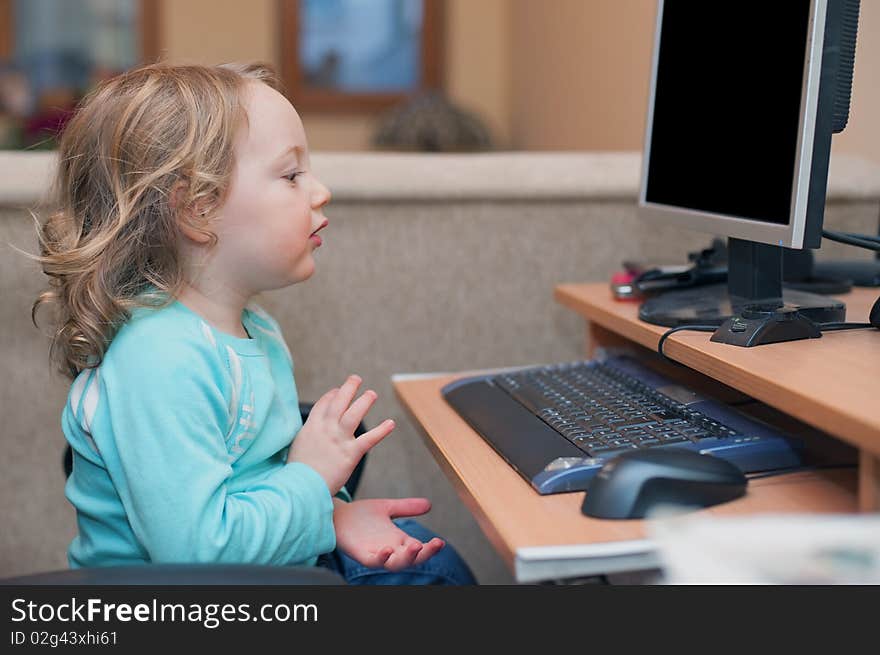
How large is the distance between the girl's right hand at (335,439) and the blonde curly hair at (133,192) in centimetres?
19

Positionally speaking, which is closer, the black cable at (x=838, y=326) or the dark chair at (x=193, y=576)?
the dark chair at (x=193, y=576)

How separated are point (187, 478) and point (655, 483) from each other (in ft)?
1.27

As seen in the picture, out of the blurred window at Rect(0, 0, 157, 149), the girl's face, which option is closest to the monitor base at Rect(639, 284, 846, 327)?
the girl's face

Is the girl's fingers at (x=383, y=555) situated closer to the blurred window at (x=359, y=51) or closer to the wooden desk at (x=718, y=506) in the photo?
the wooden desk at (x=718, y=506)

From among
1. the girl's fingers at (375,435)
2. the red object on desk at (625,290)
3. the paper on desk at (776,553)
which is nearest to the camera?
the paper on desk at (776,553)

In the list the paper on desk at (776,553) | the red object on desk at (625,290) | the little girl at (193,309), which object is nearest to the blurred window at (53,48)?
the red object on desk at (625,290)

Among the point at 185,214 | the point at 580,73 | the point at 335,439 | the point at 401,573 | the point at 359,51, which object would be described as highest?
the point at 359,51

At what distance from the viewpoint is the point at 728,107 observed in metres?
1.12

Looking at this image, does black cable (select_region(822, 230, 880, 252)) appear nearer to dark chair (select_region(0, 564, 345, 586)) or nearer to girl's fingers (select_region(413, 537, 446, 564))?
girl's fingers (select_region(413, 537, 446, 564))

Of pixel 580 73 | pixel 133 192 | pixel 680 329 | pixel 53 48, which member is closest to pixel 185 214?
pixel 133 192

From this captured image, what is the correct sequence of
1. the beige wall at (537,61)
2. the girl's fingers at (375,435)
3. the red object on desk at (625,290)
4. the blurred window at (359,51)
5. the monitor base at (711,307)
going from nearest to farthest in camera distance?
the girl's fingers at (375,435) → the monitor base at (711,307) → the red object on desk at (625,290) → the beige wall at (537,61) → the blurred window at (359,51)

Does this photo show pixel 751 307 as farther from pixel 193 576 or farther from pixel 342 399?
pixel 193 576

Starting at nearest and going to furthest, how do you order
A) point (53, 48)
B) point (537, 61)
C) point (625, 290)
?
1. point (625, 290)
2. point (537, 61)
3. point (53, 48)

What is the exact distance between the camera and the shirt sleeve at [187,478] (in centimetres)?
83
